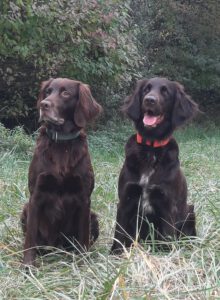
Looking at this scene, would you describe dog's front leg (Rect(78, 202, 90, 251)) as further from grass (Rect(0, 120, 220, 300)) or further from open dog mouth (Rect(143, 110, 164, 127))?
open dog mouth (Rect(143, 110, 164, 127))

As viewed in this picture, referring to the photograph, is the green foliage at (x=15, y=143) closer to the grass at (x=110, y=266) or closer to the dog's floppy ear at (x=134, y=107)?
the grass at (x=110, y=266)

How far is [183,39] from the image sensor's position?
17469 millimetres

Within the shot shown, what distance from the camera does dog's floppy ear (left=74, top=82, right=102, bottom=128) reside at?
4.18m

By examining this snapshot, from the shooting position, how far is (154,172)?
13.9ft

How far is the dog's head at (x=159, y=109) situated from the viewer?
14.3ft

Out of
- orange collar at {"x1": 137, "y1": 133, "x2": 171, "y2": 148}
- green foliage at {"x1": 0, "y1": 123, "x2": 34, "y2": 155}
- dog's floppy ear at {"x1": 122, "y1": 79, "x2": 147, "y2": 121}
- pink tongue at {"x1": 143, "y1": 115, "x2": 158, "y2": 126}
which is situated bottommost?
green foliage at {"x1": 0, "y1": 123, "x2": 34, "y2": 155}

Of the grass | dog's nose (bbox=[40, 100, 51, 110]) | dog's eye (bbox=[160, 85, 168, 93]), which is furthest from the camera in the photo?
dog's eye (bbox=[160, 85, 168, 93])

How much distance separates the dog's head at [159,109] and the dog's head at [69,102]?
1.14 feet

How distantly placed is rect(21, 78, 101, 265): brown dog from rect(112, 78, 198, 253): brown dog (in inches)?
11.4

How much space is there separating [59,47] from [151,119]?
22.3 feet

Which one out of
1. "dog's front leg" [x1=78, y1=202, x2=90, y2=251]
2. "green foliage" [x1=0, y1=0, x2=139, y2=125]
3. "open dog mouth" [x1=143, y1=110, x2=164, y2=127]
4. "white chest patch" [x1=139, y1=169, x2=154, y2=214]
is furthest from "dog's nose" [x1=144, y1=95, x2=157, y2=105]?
"green foliage" [x1=0, y1=0, x2=139, y2=125]

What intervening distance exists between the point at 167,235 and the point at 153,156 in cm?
54

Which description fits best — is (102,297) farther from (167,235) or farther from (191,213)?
(191,213)

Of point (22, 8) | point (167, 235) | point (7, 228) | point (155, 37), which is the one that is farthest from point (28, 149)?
point (155, 37)
